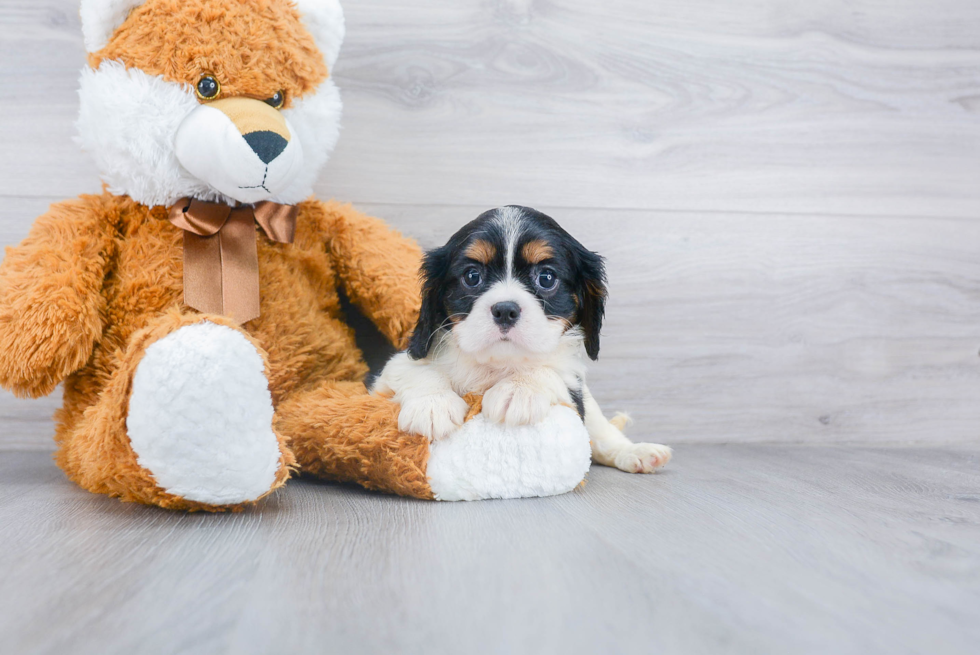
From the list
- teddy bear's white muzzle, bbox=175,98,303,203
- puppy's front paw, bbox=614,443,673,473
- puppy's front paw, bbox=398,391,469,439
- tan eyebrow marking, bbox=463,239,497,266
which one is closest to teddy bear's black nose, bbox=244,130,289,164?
→ teddy bear's white muzzle, bbox=175,98,303,203

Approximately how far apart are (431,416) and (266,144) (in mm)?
597

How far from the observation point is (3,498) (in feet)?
4.10

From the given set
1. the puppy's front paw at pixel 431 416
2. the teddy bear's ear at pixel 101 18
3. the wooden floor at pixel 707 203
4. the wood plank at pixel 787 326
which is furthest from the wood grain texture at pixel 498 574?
the teddy bear's ear at pixel 101 18

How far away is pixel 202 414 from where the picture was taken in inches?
39.9

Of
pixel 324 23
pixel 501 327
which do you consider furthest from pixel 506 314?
pixel 324 23

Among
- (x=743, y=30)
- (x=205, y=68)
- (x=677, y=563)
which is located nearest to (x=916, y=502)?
(x=677, y=563)

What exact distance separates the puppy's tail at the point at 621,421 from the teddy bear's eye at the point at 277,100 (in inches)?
42.5

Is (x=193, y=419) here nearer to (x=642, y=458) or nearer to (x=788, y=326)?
(x=642, y=458)

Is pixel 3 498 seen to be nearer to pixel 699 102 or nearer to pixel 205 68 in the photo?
pixel 205 68

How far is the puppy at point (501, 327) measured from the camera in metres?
1.26

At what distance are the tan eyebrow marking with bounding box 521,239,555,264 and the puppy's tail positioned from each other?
0.60m

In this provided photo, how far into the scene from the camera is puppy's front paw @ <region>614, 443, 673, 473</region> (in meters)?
1.56

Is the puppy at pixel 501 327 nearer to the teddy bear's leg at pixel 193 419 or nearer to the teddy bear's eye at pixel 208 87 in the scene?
the teddy bear's leg at pixel 193 419

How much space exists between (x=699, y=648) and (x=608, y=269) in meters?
1.27
